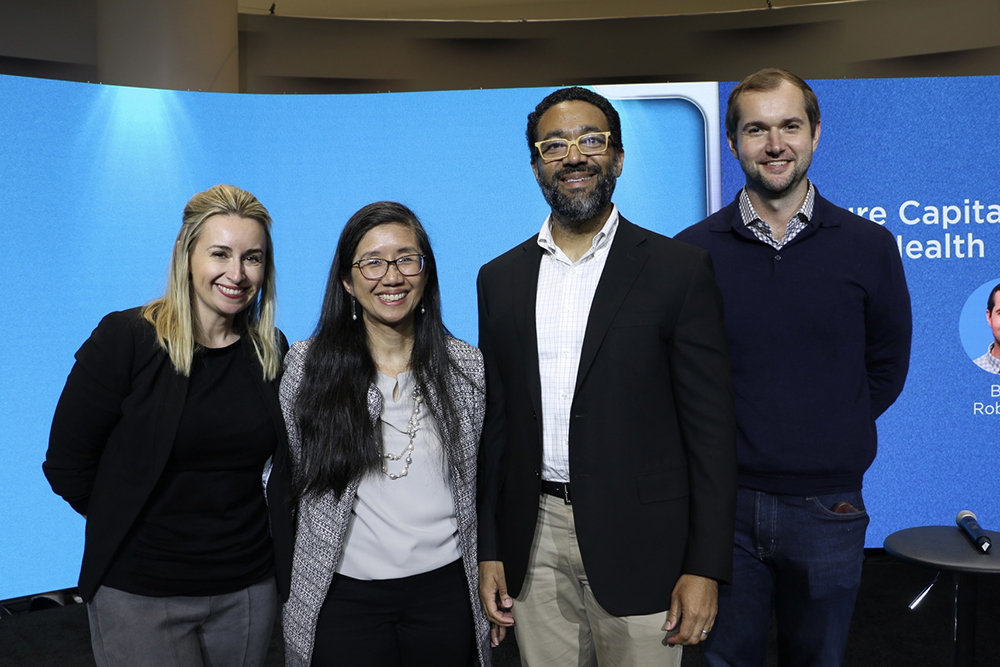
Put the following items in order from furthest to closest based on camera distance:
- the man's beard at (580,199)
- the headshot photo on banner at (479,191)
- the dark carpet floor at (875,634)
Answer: the headshot photo on banner at (479,191), the dark carpet floor at (875,634), the man's beard at (580,199)

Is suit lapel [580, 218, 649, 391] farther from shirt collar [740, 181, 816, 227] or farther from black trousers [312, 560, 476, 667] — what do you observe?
black trousers [312, 560, 476, 667]

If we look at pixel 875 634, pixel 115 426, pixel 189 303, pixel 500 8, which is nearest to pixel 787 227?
pixel 189 303

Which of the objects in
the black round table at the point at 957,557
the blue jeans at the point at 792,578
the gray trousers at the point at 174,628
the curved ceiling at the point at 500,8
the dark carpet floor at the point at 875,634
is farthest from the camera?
the curved ceiling at the point at 500,8

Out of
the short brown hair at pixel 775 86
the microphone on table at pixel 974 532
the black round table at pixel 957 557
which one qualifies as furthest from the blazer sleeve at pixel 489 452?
the microphone on table at pixel 974 532

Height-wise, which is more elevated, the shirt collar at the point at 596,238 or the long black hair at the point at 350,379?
the shirt collar at the point at 596,238

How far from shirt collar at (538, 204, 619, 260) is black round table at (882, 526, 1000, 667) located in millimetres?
1324

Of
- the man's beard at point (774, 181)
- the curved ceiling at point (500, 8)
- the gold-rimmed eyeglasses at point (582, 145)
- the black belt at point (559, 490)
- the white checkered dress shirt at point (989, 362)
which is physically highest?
the curved ceiling at point (500, 8)

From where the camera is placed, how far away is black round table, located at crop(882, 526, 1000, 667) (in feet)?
7.62

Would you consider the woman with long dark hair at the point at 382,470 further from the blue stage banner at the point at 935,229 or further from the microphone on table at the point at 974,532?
the blue stage banner at the point at 935,229

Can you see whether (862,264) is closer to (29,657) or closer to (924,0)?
(29,657)

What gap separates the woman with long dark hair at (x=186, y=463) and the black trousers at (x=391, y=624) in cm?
19

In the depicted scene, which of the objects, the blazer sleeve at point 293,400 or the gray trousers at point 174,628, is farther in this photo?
the blazer sleeve at point 293,400

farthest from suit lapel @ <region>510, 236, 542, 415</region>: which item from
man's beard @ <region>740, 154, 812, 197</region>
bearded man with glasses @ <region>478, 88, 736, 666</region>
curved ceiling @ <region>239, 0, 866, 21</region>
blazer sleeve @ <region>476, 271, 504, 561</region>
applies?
curved ceiling @ <region>239, 0, 866, 21</region>

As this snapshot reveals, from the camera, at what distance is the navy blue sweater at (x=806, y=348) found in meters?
2.00
